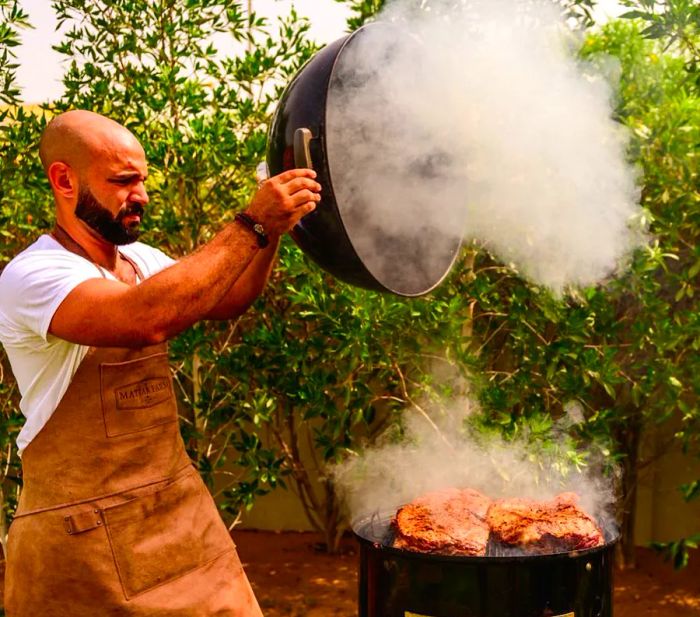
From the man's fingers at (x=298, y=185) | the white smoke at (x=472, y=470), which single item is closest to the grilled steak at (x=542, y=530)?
the white smoke at (x=472, y=470)

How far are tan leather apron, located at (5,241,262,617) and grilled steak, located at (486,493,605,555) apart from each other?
3.01 ft

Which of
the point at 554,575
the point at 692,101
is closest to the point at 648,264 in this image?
the point at 692,101

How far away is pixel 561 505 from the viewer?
2902 mm

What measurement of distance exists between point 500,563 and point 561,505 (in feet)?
1.60

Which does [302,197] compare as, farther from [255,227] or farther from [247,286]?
[247,286]

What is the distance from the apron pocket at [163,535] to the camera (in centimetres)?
221

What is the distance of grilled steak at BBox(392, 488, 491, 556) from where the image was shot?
2.66 m

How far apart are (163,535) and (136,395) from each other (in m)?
0.37

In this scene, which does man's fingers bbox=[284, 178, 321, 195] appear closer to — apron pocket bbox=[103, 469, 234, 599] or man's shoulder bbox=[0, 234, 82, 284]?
man's shoulder bbox=[0, 234, 82, 284]

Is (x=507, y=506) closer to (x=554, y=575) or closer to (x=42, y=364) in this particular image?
(x=554, y=575)

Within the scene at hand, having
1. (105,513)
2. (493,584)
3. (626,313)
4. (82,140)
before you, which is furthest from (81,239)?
(626,313)

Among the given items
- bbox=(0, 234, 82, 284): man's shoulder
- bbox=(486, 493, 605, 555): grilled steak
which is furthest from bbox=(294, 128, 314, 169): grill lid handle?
bbox=(486, 493, 605, 555): grilled steak

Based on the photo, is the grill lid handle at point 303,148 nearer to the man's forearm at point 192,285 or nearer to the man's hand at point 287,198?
the man's hand at point 287,198

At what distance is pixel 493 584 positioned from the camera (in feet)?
8.24
